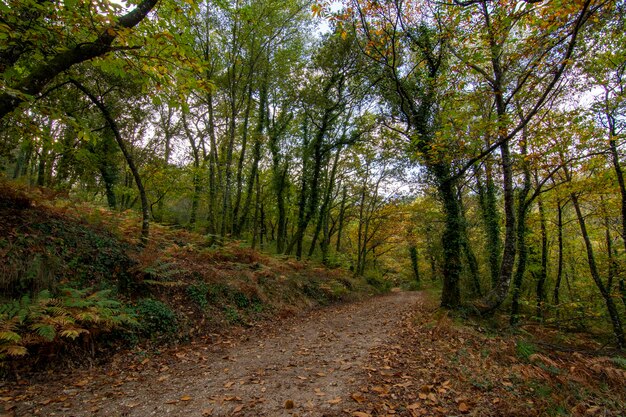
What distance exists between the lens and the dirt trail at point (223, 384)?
3383mm

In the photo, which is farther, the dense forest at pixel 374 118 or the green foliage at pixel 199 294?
the green foliage at pixel 199 294

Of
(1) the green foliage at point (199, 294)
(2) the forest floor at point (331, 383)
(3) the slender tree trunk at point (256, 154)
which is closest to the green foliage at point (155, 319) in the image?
(2) the forest floor at point (331, 383)

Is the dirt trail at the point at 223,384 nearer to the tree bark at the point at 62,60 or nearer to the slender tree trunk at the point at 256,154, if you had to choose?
the tree bark at the point at 62,60

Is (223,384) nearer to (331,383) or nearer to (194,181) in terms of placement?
(331,383)

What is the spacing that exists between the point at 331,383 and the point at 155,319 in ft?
12.4

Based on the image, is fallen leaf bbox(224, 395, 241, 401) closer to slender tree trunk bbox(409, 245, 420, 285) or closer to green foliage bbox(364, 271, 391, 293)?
green foliage bbox(364, 271, 391, 293)

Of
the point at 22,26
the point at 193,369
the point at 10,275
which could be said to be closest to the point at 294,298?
the point at 193,369

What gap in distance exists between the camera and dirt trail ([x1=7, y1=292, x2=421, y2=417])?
133 inches

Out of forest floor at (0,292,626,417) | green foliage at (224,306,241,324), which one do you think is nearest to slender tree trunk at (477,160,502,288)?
forest floor at (0,292,626,417)

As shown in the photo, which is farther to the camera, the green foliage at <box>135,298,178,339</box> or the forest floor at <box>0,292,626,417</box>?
the green foliage at <box>135,298,178,339</box>

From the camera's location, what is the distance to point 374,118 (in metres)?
13.7

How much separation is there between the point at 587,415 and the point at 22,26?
840 cm

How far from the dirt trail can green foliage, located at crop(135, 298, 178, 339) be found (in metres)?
0.54

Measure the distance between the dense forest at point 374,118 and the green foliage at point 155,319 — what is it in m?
1.93
